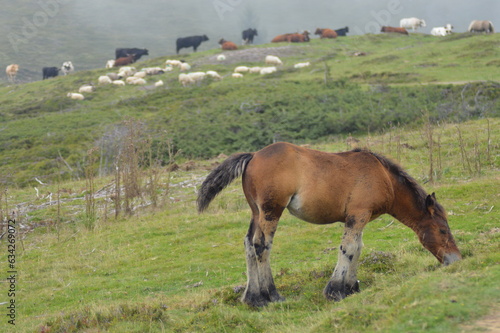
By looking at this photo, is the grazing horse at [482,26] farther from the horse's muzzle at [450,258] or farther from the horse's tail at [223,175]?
the horse's tail at [223,175]

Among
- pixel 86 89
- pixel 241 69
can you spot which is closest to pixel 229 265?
pixel 241 69

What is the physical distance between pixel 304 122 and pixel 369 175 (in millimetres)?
24887

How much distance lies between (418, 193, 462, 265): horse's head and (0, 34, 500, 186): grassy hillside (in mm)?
13991

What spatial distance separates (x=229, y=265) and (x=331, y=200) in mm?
4466

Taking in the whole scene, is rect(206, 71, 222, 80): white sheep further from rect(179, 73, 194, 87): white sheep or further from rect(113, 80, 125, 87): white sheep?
rect(113, 80, 125, 87): white sheep

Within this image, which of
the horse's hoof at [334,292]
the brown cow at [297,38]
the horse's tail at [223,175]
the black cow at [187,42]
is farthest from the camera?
the black cow at [187,42]

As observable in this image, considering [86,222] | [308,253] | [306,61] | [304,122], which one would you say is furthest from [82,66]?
[308,253]

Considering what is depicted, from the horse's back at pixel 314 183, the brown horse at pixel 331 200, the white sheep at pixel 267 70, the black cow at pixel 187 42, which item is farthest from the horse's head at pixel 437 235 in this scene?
the black cow at pixel 187 42

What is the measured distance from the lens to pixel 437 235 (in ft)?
27.2

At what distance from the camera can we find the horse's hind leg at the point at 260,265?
26.5ft

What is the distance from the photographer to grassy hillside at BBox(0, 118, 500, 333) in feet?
20.6

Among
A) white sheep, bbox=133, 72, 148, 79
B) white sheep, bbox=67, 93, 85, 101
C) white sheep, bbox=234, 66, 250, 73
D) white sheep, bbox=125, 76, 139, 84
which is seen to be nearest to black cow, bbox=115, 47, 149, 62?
white sheep, bbox=133, 72, 148, 79

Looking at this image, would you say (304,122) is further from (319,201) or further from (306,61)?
(319,201)

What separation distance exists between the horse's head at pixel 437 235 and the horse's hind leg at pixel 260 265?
2.37 metres
